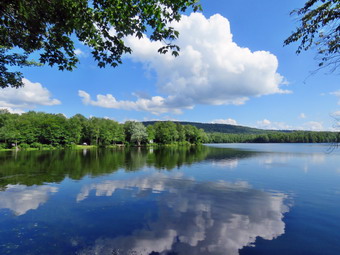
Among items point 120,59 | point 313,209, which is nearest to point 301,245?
point 313,209

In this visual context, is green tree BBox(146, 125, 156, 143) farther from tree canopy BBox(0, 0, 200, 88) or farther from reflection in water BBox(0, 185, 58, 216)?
tree canopy BBox(0, 0, 200, 88)

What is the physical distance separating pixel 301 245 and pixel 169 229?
473 cm

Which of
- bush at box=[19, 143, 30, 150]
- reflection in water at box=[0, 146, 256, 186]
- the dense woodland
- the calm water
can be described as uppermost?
the dense woodland

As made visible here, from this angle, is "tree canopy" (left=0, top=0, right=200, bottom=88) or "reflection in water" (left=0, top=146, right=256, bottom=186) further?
"reflection in water" (left=0, top=146, right=256, bottom=186)

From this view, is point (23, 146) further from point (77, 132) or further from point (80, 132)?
point (80, 132)

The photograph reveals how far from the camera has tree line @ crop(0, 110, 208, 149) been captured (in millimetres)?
63469

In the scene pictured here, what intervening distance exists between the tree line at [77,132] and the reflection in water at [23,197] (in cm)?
5687

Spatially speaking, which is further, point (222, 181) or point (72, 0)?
point (222, 181)

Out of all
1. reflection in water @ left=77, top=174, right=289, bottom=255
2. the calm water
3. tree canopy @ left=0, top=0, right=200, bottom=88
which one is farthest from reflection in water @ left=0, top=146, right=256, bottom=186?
tree canopy @ left=0, top=0, right=200, bottom=88

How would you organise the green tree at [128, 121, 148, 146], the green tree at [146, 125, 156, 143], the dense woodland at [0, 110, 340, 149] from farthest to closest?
the green tree at [146, 125, 156, 143], the green tree at [128, 121, 148, 146], the dense woodland at [0, 110, 340, 149]

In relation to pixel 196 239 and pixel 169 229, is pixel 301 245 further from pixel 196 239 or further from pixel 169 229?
pixel 169 229

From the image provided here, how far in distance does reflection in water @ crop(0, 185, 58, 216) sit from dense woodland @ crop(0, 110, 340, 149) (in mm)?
46151

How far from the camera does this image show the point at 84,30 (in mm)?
5875

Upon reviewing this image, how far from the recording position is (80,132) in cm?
8494
